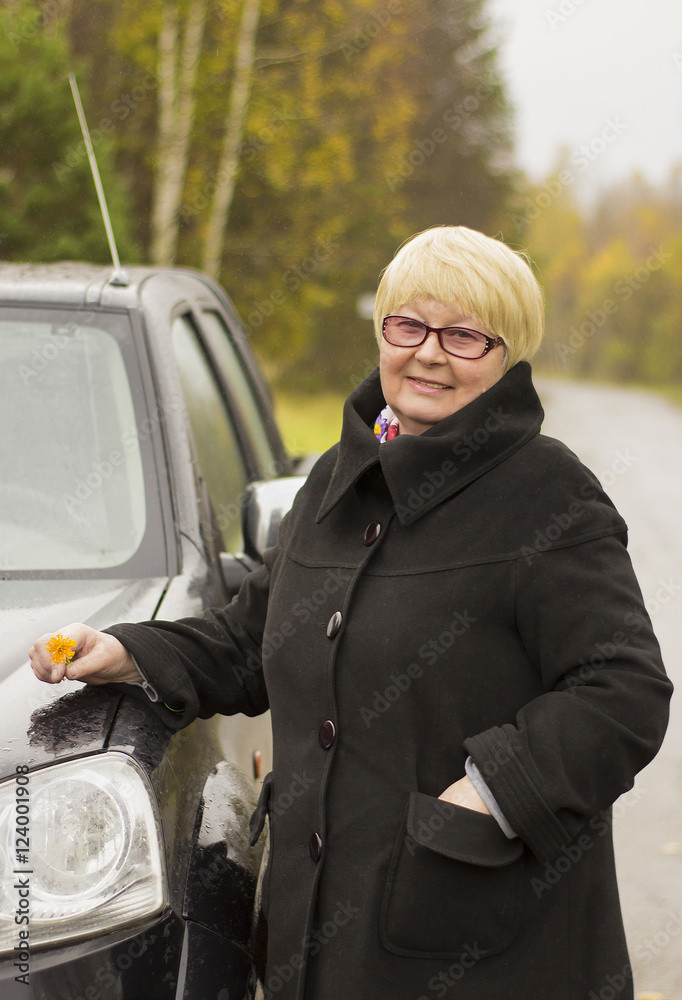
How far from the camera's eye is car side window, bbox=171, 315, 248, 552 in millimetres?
2705

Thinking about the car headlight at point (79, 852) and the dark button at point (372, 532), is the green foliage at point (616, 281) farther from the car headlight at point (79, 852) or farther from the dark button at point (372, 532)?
the car headlight at point (79, 852)

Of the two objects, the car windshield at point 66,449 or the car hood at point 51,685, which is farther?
the car windshield at point 66,449

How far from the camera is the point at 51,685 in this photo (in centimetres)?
175

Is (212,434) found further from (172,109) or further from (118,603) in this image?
(172,109)

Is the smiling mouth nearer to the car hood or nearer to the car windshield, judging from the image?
the car hood

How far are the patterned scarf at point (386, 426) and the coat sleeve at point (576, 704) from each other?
16.6 inches

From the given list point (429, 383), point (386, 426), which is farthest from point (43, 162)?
point (429, 383)

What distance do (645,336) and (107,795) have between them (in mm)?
54234

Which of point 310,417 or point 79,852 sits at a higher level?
point 310,417

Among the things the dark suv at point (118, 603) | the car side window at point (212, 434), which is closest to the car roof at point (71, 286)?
the dark suv at point (118, 603)

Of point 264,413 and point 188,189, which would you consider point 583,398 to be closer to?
point 188,189

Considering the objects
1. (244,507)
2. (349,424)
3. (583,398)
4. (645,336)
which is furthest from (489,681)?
(645,336)

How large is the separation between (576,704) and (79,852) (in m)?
0.72

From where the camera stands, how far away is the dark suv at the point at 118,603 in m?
1.50
